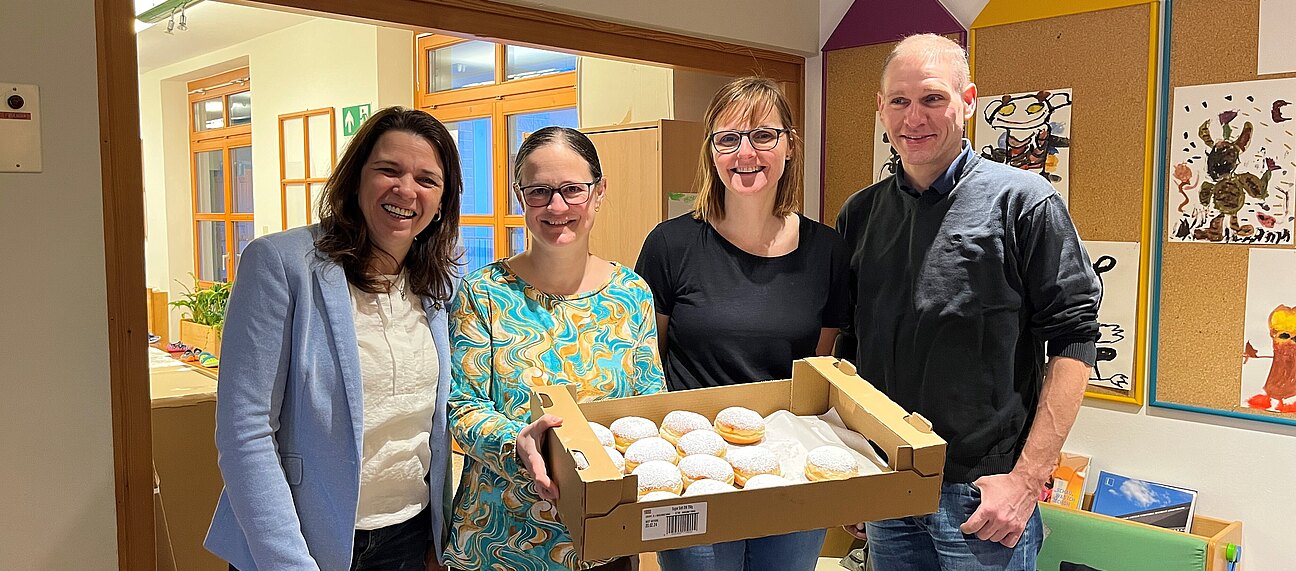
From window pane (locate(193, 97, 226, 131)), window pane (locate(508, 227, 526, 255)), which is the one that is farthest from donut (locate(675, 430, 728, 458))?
window pane (locate(193, 97, 226, 131))

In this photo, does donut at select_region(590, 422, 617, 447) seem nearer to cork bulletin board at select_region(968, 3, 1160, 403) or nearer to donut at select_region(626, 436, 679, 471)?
donut at select_region(626, 436, 679, 471)

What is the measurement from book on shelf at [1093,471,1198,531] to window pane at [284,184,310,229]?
578 cm

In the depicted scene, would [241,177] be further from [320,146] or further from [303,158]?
[320,146]

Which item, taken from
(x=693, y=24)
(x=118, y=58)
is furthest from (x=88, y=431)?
(x=693, y=24)

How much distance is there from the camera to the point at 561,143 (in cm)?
166

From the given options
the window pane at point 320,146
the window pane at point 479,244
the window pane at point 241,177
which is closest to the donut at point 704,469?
the window pane at point 479,244

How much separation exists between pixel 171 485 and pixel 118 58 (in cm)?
152

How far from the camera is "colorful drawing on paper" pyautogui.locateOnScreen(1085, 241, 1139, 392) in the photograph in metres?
2.81

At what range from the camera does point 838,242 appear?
194cm

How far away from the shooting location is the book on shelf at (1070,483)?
2.90 metres

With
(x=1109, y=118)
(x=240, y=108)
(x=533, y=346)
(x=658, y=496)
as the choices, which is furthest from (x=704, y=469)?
(x=240, y=108)

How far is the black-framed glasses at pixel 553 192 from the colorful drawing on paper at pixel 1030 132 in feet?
6.04

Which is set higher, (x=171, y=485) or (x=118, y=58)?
(x=118, y=58)

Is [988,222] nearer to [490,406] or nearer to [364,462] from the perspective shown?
[490,406]
